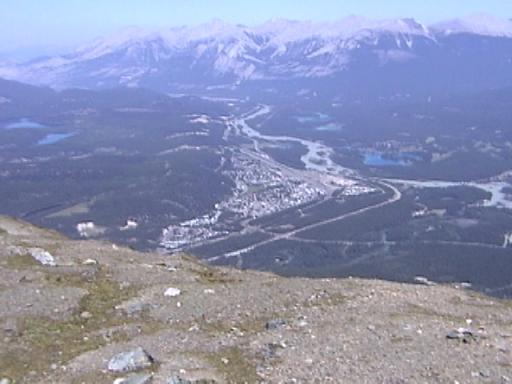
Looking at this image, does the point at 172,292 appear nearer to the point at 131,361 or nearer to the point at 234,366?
the point at 131,361

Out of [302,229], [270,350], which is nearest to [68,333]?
[270,350]

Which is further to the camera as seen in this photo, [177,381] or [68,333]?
[68,333]

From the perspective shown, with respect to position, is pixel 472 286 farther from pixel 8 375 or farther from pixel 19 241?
pixel 8 375

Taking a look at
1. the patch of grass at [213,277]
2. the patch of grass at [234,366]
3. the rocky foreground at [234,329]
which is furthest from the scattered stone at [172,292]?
the patch of grass at [234,366]

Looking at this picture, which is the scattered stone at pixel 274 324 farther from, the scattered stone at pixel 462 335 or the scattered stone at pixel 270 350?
the scattered stone at pixel 462 335

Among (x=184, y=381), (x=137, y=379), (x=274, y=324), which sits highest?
(x=184, y=381)

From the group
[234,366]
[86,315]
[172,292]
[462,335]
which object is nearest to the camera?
[234,366]

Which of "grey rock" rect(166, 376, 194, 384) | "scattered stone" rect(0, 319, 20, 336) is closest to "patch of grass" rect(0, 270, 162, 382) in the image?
"scattered stone" rect(0, 319, 20, 336)
